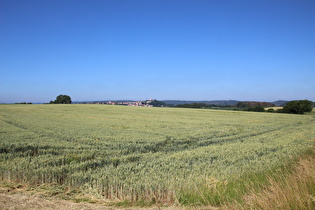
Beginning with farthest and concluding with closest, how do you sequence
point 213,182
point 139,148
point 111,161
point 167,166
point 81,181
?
point 139,148
point 111,161
point 167,166
point 81,181
point 213,182

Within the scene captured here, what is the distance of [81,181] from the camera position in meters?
7.16

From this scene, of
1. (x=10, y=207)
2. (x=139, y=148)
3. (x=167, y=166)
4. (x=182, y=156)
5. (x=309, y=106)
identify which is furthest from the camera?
(x=309, y=106)

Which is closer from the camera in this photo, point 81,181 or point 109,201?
point 109,201

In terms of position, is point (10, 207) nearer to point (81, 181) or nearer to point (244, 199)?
point (81, 181)

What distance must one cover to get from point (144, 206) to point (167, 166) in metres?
2.97

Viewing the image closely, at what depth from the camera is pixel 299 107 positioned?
2894 inches

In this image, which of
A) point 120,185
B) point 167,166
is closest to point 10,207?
point 120,185

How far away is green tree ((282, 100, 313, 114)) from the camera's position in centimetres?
7262

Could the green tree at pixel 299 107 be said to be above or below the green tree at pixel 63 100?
below

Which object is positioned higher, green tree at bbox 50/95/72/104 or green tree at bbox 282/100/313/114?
green tree at bbox 50/95/72/104

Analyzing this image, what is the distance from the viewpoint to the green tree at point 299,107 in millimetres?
72625

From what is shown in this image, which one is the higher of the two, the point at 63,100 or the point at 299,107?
the point at 63,100

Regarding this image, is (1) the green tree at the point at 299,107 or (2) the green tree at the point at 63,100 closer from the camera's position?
(1) the green tree at the point at 299,107

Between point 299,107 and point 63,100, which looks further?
point 63,100
